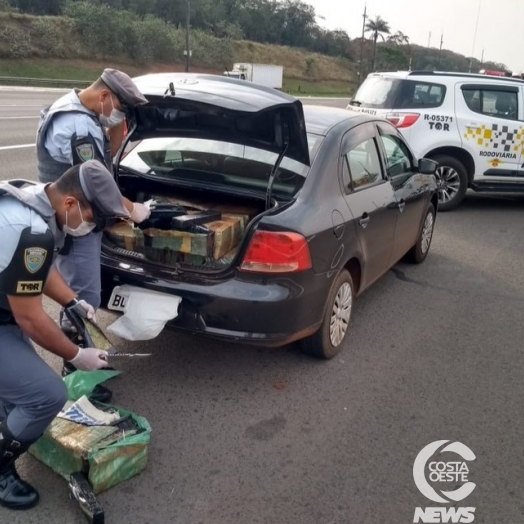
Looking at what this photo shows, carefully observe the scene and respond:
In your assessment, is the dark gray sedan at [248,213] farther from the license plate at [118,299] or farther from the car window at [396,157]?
the car window at [396,157]

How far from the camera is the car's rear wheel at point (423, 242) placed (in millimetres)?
6219

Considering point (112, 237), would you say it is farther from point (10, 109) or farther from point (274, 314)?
point (10, 109)

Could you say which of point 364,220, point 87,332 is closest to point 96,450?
point 87,332

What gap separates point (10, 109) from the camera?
1925 cm

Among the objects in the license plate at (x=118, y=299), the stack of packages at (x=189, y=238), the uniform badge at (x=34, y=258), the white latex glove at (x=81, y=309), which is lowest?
the license plate at (x=118, y=299)

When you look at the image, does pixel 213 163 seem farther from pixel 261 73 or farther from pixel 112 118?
pixel 261 73

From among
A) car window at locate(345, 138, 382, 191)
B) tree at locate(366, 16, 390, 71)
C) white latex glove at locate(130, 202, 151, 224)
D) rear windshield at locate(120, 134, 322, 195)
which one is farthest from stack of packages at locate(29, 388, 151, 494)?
tree at locate(366, 16, 390, 71)

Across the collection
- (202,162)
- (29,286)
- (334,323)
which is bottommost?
(334,323)

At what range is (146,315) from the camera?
11.9 ft

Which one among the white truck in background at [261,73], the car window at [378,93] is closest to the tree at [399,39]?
the white truck in background at [261,73]

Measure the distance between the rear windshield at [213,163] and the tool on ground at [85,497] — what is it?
202cm

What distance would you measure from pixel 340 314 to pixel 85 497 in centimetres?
215

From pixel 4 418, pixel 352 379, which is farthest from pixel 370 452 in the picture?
pixel 4 418

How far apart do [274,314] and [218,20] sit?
94.8 meters
